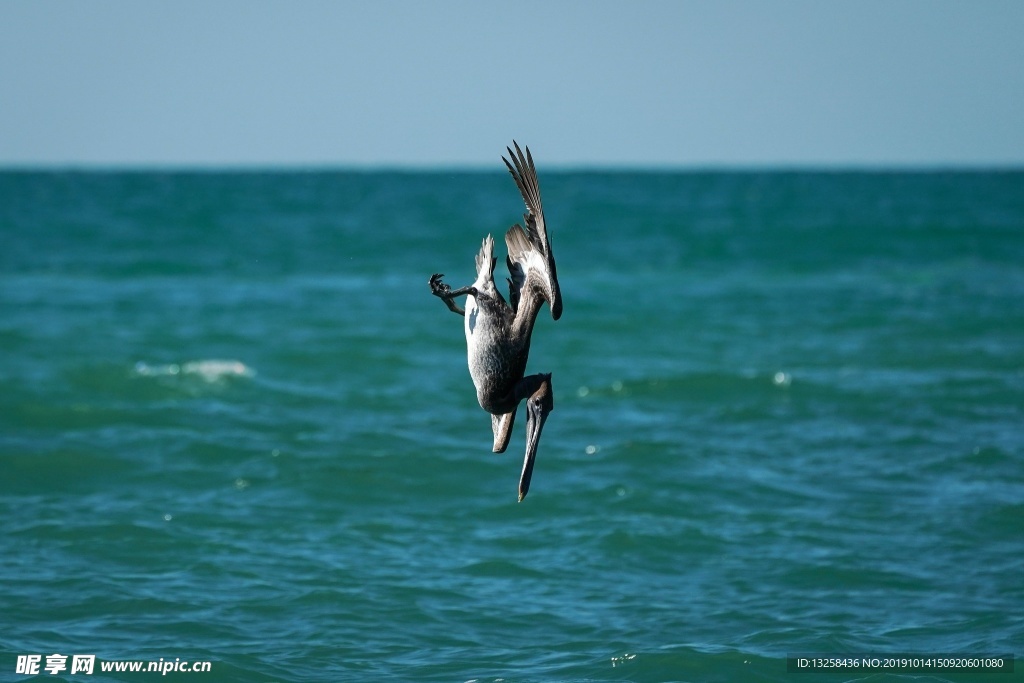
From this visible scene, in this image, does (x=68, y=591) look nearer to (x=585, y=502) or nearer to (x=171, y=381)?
(x=585, y=502)

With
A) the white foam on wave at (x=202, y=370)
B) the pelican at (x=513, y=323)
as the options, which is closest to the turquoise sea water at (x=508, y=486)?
the white foam on wave at (x=202, y=370)

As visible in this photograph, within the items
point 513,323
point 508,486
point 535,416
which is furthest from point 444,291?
point 508,486

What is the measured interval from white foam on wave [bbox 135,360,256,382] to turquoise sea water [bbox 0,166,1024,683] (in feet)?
0.29

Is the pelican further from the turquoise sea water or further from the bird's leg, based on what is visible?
the turquoise sea water

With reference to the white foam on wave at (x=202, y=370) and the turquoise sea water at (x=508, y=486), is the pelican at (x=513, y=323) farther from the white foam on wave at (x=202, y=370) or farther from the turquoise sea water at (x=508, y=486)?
the white foam on wave at (x=202, y=370)

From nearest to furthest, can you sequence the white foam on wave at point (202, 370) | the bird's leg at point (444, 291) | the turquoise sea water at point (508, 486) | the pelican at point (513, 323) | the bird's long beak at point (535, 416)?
the bird's long beak at point (535, 416) → the pelican at point (513, 323) → the bird's leg at point (444, 291) → the turquoise sea water at point (508, 486) → the white foam on wave at point (202, 370)

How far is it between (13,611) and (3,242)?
36.1 meters

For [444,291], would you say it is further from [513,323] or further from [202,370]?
[202,370]

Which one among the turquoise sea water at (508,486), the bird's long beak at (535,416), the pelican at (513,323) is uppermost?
the turquoise sea water at (508,486)

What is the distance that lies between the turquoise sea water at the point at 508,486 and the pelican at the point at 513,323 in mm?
4490

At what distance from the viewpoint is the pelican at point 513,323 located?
598 cm

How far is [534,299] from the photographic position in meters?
6.02

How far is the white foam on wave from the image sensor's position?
68.8 ft

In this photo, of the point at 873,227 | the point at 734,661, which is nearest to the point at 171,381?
the point at 734,661
